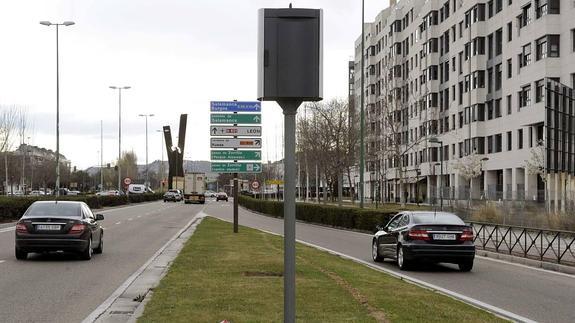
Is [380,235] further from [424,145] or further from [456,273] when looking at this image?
[424,145]

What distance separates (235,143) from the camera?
26141 millimetres

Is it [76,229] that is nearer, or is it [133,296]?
[133,296]

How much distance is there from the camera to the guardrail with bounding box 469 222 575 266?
18719 millimetres

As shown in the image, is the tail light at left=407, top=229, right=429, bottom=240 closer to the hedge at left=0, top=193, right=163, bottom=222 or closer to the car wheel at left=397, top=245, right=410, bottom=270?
the car wheel at left=397, top=245, right=410, bottom=270

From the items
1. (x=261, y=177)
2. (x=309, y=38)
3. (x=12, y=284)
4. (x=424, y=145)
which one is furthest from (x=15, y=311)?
(x=261, y=177)

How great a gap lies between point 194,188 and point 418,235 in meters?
72.8

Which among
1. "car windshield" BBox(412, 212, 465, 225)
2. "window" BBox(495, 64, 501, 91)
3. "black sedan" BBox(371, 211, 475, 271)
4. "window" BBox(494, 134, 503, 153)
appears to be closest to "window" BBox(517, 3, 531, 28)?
"window" BBox(495, 64, 501, 91)

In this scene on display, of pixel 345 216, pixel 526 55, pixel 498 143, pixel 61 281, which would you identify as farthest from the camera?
pixel 498 143

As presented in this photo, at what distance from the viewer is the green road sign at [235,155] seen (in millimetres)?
26062

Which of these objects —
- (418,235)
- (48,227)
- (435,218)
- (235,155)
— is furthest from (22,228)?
(235,155)

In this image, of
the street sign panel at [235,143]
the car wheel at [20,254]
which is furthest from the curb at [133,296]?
the street sign panel at [235,143]

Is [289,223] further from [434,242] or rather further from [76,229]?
[76,229]

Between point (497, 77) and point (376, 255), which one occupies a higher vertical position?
point (497, 77)

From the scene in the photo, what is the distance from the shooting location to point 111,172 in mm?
168750
